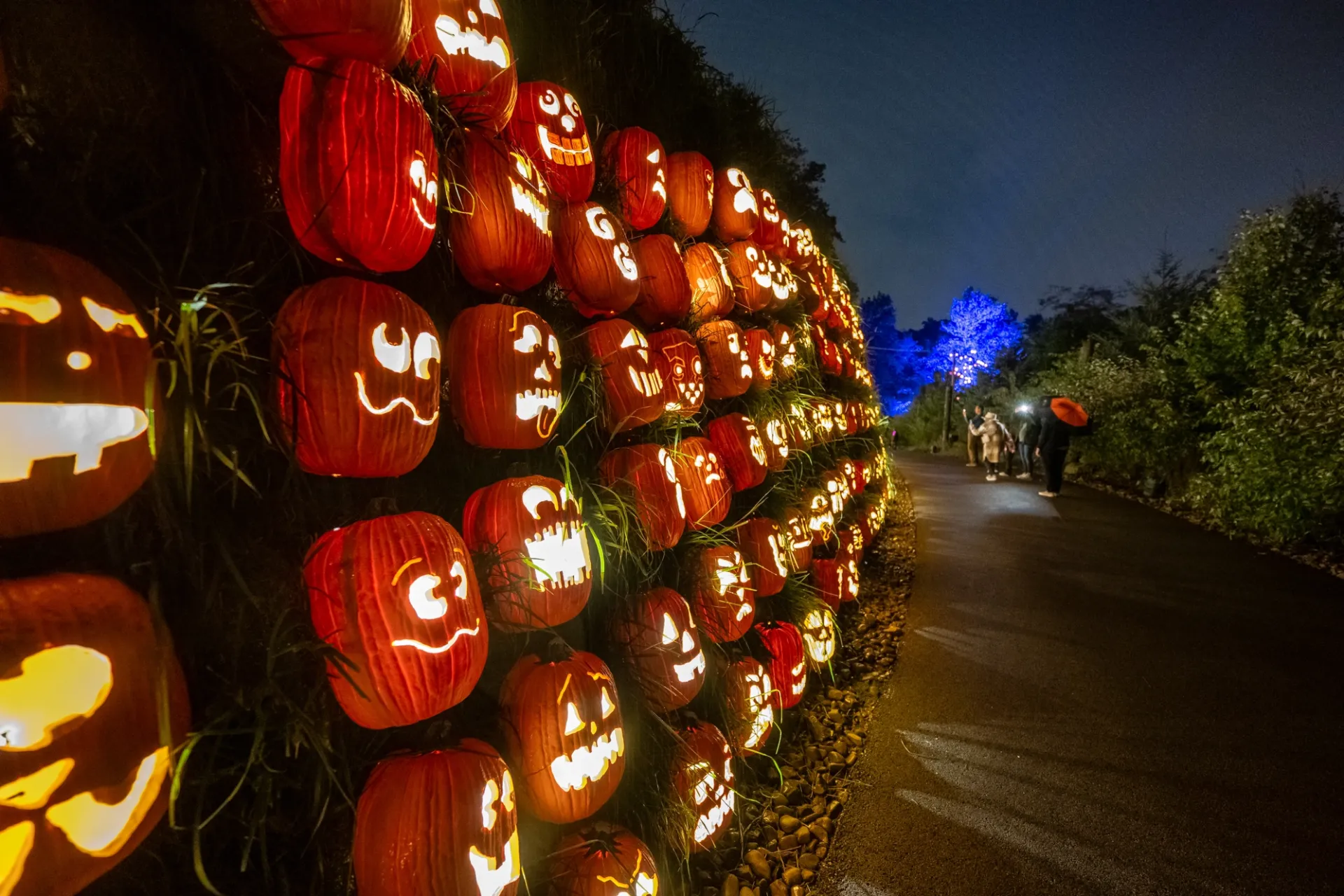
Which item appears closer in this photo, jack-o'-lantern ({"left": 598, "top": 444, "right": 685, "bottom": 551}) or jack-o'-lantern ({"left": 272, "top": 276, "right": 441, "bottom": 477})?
jack-o'-lantern ({"left": 272, "top": 276, "right": 441, "bottom": 477})

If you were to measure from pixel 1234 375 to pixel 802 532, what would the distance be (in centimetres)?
1203

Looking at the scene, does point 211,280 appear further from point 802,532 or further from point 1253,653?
point 1253,653

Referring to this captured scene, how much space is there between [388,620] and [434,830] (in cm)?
60

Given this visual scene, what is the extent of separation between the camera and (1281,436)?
8.38 metres

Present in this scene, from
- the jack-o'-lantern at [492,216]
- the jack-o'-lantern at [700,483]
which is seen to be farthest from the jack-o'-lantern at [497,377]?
the jack-o'-lantern at [700,483]

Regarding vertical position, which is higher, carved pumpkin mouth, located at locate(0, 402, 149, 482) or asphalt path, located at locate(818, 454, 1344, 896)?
carved pumpkin mouth, located at locate(0, 402, 149, 482)

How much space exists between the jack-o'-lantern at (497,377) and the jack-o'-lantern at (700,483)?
3.45 feet

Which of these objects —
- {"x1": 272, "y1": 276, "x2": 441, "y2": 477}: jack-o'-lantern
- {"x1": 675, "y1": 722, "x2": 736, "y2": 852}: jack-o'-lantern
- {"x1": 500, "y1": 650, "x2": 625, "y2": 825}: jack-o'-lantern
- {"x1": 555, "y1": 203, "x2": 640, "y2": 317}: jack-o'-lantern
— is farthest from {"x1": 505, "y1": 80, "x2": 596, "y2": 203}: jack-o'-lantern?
{"x1": 675, "y1": 722, "x2": 736, "y2": 852}: jack-o'-lantern

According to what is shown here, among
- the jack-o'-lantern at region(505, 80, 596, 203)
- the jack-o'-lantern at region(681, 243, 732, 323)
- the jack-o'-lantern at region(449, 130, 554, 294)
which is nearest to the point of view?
the jack-o'-lantern at region(449, 130, 554, 294)

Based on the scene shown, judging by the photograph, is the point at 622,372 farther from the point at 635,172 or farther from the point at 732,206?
the point at 732,206

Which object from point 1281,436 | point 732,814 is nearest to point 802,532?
point 732,814

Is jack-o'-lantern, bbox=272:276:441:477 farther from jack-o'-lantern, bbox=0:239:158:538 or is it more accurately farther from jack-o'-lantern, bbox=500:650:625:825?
jack-o'-lantern, bbox=500:650:625:825

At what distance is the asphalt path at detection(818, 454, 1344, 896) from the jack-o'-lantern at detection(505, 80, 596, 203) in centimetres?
345

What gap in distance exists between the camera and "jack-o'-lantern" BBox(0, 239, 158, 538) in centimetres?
98
